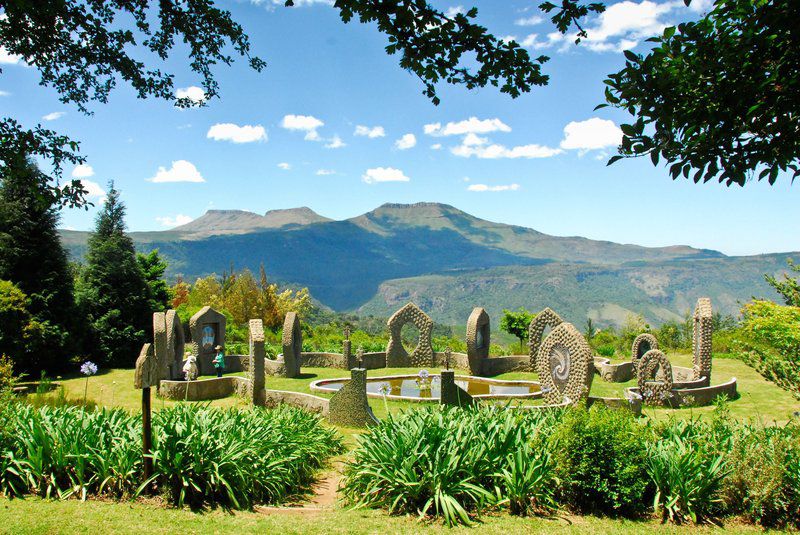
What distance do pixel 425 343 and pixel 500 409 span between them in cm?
1337

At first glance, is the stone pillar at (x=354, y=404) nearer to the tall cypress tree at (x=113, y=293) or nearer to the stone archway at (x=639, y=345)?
the stone archway at (x=639, y=345)

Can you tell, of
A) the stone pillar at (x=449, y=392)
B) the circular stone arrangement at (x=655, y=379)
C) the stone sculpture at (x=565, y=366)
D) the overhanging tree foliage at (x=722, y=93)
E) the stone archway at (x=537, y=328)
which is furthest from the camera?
the stone archway at (x=537, y=328)

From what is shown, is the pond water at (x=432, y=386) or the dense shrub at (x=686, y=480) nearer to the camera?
the dense shrub at (x=686, y=480)

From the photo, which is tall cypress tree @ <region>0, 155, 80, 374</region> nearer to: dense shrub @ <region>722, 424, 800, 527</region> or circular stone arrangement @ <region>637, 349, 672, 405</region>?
circular stone arrangement @ <region>637, 349, 672, 405</region>

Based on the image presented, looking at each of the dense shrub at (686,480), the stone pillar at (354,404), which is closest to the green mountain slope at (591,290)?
the stone pillar at (354,404)

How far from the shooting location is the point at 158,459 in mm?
7156

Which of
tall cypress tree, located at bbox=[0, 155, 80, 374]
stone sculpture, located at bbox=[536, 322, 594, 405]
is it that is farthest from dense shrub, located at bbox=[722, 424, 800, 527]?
tall cypress tree, located at bbox=[0, 155, 80, 374]

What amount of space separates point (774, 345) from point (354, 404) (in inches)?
343

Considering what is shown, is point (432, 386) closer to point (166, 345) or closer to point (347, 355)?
point (347, 355)

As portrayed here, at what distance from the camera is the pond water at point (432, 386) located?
17.4 metres

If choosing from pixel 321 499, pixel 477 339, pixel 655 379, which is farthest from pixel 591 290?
Answer: pixel 321 499

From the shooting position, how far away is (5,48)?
666cm

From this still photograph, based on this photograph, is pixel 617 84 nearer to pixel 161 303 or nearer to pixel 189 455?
pixel 189 455

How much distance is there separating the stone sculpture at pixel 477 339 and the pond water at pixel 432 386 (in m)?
0.90
